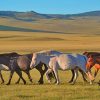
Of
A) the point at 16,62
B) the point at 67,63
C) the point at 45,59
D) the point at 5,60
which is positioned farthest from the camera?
the point at 5,60

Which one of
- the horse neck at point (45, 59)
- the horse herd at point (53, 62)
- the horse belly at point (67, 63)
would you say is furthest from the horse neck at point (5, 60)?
the horse belly at point (67, 63)

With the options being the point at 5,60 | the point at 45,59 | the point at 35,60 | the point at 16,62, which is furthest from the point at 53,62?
the point at 5,60

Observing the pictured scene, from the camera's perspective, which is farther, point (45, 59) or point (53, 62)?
point (45, 59)

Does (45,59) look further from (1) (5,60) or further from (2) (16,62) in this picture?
(1) (5,60)

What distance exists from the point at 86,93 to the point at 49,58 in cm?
387

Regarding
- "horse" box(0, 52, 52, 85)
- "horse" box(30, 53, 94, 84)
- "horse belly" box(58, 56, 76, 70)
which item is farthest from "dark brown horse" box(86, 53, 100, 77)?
"horse" box(0, 52, 52, 85)

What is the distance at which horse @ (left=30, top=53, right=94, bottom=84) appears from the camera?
16219 mm

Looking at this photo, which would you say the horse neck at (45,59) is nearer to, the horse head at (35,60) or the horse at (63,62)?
the horse at (63,62)

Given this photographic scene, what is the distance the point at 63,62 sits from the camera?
16.2 metres

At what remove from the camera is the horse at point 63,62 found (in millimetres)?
16219

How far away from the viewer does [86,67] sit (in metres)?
16.7

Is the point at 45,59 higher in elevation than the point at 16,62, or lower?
higher

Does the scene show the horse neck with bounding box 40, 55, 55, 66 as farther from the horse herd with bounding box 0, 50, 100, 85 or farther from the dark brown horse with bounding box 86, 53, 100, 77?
the dark brown horse with bounding box 86, 53, 100, 77

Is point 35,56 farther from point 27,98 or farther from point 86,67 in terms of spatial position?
point 27,98
